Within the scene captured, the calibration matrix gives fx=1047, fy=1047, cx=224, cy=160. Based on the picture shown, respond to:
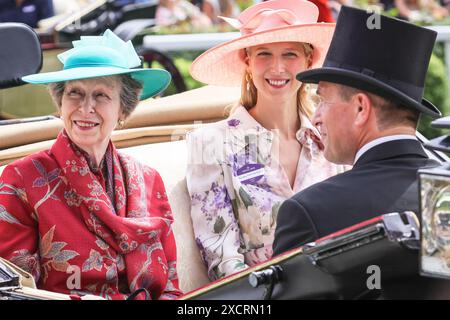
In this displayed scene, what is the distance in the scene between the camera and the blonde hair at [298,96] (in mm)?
3645

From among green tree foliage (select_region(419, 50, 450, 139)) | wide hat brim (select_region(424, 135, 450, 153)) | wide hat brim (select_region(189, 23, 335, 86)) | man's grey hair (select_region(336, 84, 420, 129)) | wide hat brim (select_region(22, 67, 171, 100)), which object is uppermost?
green tree foliage (select_region(419, 50, 450, 139))

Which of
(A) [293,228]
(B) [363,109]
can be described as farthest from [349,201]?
(B) [363,109]

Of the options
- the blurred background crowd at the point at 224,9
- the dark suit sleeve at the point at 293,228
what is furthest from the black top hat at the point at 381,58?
the blurred background crowd at the point at 224,9

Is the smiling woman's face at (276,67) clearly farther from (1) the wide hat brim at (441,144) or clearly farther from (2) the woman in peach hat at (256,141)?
(1) the wide hat brim at (441,144)

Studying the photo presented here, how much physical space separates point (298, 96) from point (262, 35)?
32cm

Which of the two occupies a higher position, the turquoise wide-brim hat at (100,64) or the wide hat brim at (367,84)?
the turquoise wide-brim hat at (100,64)

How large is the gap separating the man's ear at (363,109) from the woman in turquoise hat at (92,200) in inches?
31.2

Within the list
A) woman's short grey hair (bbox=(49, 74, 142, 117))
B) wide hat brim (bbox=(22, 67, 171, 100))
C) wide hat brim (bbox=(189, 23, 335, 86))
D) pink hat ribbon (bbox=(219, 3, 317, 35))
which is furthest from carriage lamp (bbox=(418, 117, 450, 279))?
pink hat ribbon (bbox=(219, 3, 317, 35))

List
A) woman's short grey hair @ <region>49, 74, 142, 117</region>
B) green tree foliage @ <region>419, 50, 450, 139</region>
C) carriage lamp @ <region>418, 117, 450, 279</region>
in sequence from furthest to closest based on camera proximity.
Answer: green tree foliage @ <region>419, 50, 450, 139</region> → woman's short grey hair @ <region>49, 74, 142, 117</region> → carriage lamp @ <region>418, 117, 450, 279</region>

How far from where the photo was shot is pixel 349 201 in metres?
2.35

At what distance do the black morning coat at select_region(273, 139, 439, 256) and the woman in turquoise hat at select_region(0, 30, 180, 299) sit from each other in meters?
0.65

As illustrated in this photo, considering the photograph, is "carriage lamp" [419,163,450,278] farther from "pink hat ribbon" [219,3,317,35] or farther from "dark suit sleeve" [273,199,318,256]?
"pink hat ribbon" [219,3,317,35]

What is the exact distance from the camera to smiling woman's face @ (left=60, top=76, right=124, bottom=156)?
3115 mm
